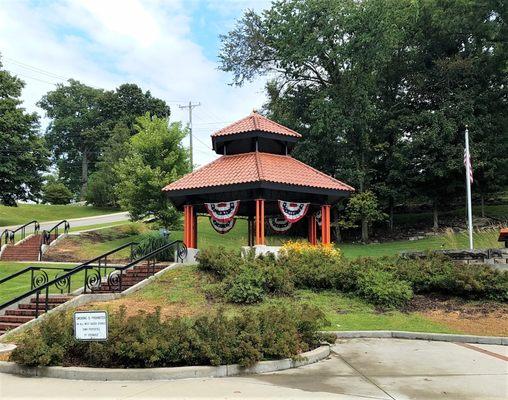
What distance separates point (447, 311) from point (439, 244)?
1737cm

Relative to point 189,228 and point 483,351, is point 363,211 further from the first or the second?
point 483,351

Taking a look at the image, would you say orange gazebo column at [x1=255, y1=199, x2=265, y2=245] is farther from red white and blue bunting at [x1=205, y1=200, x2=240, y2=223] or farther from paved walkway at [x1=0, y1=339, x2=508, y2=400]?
paved walkway at [x1=0, y1=339, x2=508, y2=400]

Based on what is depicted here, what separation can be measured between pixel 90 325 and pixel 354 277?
8754 mm

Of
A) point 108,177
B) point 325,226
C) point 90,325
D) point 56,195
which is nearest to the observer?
point 90,325

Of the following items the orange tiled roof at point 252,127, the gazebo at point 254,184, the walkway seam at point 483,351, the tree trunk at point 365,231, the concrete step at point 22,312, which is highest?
the orange tiled roof at point 252,127

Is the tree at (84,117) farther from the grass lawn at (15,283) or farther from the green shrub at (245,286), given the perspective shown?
the green shrub at (245,286)

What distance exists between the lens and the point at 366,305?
1353 centimetres

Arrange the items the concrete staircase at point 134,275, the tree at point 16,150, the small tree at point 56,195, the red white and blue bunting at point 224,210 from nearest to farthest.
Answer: the concrete staircase at point 134,275, the red white and blue bunting at point 224,210, the tree at point 16,150, the small tree at point 56,195

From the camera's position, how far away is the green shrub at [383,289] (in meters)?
13.5

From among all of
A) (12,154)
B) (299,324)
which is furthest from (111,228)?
(299,324)

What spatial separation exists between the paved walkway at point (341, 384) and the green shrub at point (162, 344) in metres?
0.39

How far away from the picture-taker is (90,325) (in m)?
7.64

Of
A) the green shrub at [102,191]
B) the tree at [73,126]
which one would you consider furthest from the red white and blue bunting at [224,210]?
the tree at [73,126]

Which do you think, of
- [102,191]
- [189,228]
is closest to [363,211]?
[189,228]
